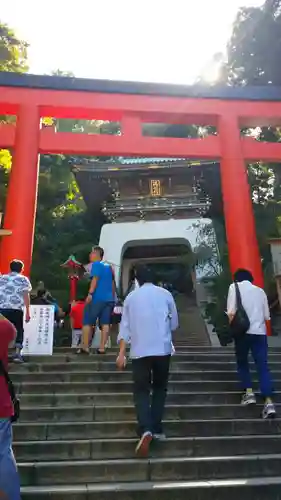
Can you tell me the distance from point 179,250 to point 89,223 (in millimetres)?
3489

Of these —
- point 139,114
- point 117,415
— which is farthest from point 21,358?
point 139,114

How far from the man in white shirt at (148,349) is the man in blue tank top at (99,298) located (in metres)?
2.07

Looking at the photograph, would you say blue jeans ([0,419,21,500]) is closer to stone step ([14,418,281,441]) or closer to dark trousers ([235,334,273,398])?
stone step ([14,418,281,441])

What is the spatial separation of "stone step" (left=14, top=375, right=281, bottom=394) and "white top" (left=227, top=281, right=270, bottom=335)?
0.94 m

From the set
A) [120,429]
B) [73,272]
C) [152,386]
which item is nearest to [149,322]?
[152,386]

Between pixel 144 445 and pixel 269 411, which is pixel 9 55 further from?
pixel 144 445

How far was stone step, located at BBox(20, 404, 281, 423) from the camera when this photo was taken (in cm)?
454

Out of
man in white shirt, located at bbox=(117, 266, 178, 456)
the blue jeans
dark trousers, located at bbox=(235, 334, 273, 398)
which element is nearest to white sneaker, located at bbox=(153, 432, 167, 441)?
man in white shirt, located at bbox=(117, 266, 178, 456)

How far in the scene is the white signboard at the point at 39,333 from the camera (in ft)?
21.2

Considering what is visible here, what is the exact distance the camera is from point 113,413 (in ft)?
15.0

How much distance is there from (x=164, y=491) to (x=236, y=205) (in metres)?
7.01

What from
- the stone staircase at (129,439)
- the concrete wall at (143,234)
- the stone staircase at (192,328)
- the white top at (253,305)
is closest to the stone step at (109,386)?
the stone staircase at (129,439)

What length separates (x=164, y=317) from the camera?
4.05 m

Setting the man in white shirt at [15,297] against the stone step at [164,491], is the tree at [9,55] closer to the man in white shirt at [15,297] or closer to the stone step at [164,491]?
the man in white shirt at [15,297]
